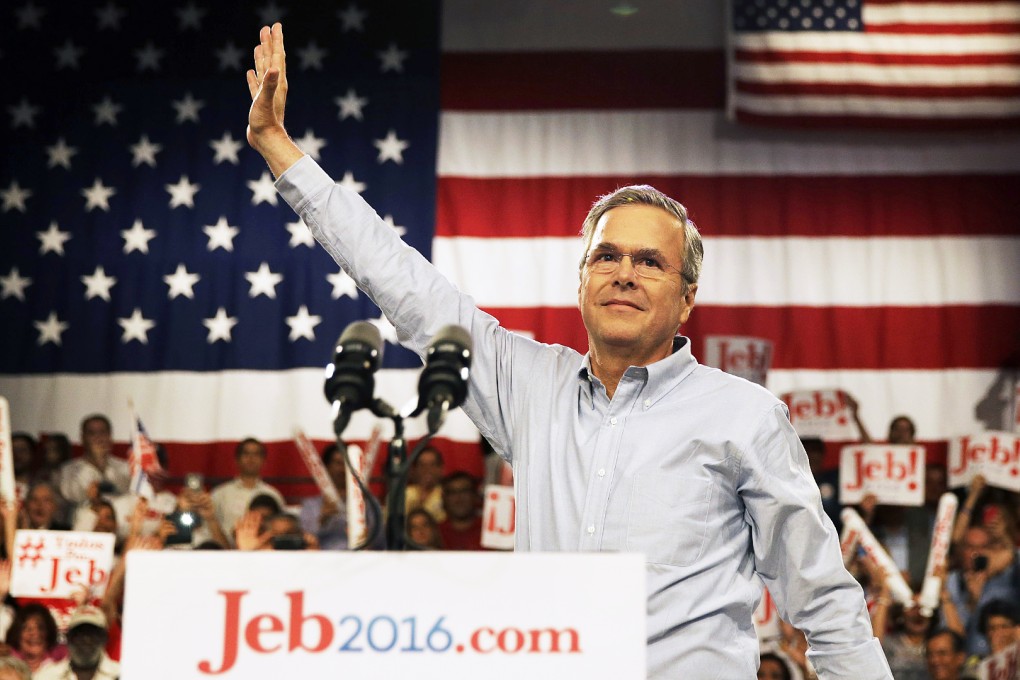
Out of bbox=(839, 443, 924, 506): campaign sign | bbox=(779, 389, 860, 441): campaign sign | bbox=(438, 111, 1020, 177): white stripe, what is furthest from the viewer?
bbox=(438, 111, 1020, 177): white stripe

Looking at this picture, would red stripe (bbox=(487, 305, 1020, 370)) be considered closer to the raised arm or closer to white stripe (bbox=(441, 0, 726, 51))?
white stripe (bbox=(441, 0, 726, 51))

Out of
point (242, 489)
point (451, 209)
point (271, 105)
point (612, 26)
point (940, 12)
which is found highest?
point (612, 26)

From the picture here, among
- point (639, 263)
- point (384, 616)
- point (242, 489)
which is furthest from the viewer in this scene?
point (242, 489)

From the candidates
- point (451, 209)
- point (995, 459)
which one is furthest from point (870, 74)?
point (451, 209)

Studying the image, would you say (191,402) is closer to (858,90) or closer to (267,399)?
(267,399)

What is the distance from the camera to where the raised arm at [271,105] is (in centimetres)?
165

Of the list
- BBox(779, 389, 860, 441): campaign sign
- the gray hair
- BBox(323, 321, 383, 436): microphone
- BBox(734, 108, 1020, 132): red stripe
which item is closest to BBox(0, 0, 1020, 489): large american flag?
BBox(779, 389, 860, 441): campaign sign

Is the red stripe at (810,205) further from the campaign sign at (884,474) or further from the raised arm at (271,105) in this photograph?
the raised arm at (271,105)

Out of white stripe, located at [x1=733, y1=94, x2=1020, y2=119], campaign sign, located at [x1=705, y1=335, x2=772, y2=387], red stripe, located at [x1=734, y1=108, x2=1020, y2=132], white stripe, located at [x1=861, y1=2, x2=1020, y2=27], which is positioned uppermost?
white stripe, located at [x1=861, y1=2, x2=1020, y2=27]

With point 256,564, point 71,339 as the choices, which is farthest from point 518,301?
point 256,564

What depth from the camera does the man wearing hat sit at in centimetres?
450

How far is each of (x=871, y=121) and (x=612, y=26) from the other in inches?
62.6

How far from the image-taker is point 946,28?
A: 21.3 ft

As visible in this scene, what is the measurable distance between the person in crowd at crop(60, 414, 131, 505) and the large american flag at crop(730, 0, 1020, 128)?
371 centimetres
